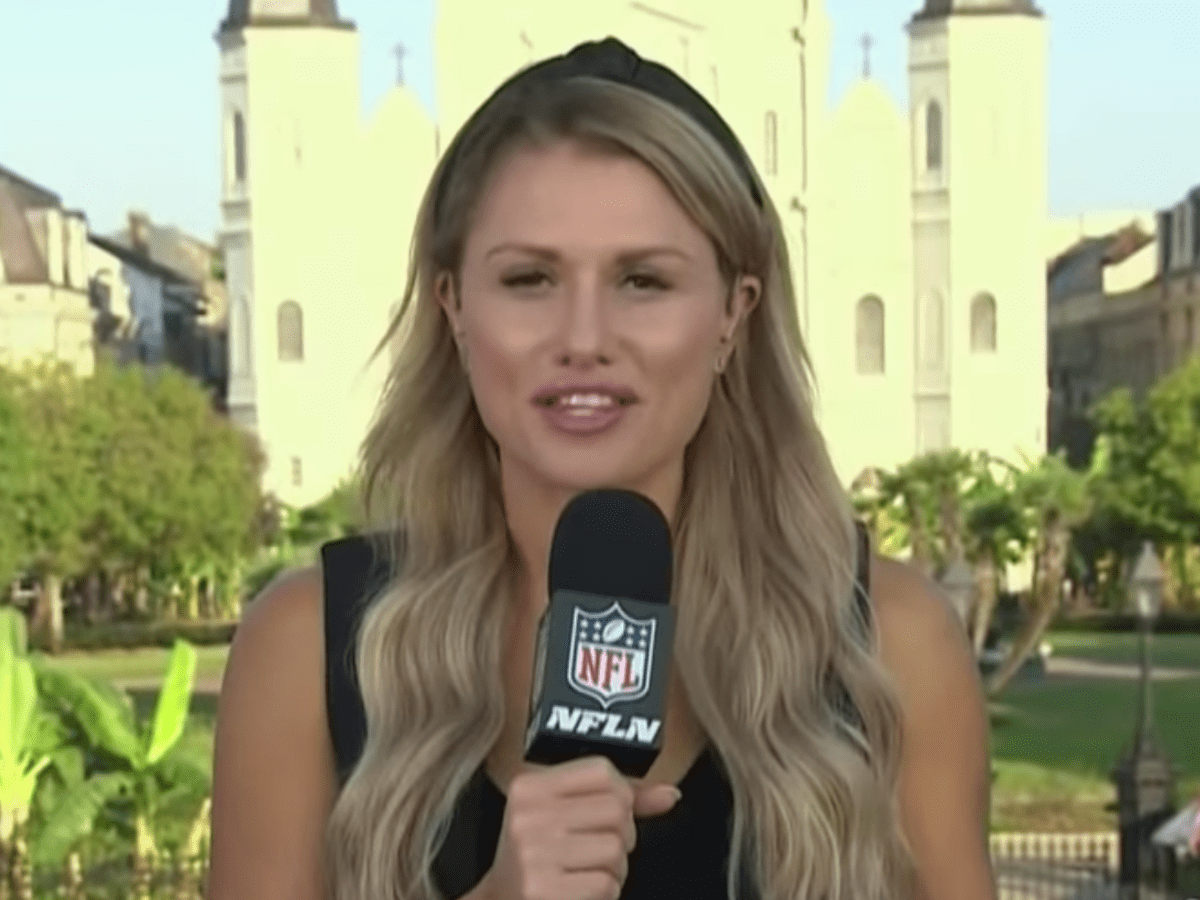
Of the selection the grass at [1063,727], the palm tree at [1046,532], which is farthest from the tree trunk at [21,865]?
the palm tree at [1046,532]

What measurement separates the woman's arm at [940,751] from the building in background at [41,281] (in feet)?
145

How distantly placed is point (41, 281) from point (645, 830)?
150 feet

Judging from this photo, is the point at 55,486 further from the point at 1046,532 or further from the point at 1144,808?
the point at 1144,808

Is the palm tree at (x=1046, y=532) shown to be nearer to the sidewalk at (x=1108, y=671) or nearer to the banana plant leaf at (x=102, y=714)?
the sidewalk at (x=1108, y=671)

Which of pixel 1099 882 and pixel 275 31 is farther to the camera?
pixel 275 31

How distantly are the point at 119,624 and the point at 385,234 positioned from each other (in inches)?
497

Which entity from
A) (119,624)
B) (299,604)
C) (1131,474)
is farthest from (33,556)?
(299,604)

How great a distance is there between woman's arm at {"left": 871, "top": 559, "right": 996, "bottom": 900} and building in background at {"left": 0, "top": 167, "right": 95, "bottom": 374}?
44189mm

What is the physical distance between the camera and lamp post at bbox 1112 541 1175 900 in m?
13.0

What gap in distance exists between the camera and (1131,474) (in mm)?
35156

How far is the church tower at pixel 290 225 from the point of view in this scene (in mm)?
46250

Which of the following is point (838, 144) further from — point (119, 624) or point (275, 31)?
point (119, 624)

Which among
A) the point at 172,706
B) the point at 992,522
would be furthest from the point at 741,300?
the point at 992,522

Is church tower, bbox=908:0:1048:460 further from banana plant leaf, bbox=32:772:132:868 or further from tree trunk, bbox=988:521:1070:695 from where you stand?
banana plant leaf, bbox=32:772:132:868
